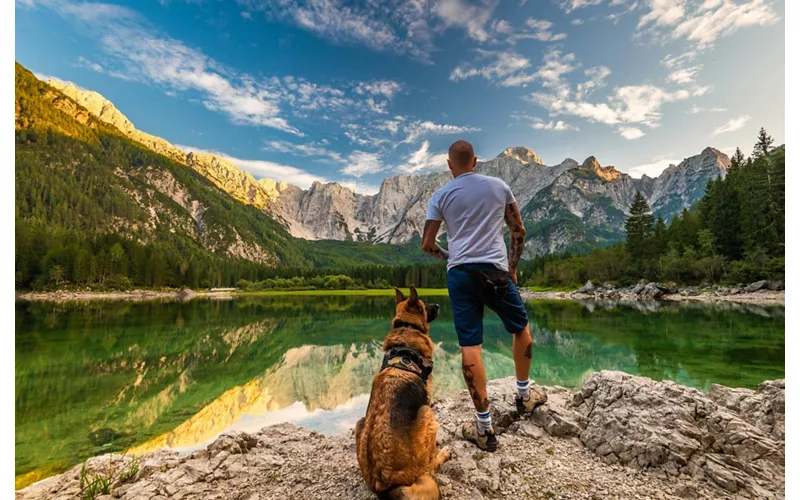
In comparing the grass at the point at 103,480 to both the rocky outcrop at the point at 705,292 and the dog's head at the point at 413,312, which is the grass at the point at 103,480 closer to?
the dog's head at the point at 413,312

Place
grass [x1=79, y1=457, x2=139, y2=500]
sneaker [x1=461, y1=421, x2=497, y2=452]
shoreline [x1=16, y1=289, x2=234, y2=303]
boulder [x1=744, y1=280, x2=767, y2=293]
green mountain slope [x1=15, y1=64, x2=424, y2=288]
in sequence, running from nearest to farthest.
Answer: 1. grass [x1=79, y1=457, x2=139, y2=500]
2. sneaker [x1=461, y1=421, x2=497, y2=452]
3. boulder [x1=744, y1=280, x2=767, y2=293]
4. shoreline [x1=16, y1=289, x2=234, y2=303]
5. green mountain slope [x1=15, y1=64, x2=424, y2=288]

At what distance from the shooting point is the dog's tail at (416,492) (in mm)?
2627

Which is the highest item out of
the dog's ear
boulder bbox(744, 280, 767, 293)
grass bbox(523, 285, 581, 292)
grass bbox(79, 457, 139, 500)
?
the dog's ear

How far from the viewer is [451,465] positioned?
141 inches

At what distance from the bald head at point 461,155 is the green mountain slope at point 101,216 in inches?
3993

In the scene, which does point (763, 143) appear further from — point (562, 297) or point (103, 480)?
point (103, 480)

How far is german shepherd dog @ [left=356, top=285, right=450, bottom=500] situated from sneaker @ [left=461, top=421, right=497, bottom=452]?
0.56 meters

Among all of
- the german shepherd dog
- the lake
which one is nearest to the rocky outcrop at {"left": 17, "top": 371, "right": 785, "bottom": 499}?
the german shepherd dog

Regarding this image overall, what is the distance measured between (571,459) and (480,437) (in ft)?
3.37

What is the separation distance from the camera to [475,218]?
4.04m

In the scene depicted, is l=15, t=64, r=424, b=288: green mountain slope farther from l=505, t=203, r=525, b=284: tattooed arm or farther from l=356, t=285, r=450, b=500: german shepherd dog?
l=505, t=203, r=525, b=284: tattooed arm

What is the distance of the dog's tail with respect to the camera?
2627 millimetres

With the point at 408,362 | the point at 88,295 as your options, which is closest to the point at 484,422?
the point at 408,362

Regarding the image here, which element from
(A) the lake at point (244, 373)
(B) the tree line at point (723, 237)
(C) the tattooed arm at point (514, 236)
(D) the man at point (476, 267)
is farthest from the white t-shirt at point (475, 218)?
(B) the tree line at point (723, 237)
